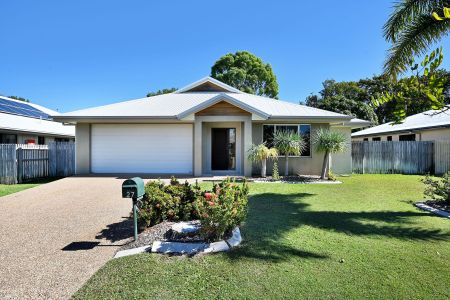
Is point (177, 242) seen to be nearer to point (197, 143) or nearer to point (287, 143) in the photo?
point (197, 143)

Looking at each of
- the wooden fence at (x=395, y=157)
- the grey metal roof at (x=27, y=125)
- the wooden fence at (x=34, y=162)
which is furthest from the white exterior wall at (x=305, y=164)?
the grey metal roof at (x=27, y=125)

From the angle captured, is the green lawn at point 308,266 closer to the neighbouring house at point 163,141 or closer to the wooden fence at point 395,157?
the neighbouring house at point 163,141

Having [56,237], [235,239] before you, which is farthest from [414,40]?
[56,237]

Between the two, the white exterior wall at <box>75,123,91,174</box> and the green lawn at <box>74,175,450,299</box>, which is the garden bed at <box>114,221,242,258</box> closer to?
the green lawn at <box>74,175,450,299</box>

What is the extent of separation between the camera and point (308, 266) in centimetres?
410

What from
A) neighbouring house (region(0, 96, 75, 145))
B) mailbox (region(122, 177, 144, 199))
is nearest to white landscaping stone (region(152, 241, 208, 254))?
mailbox (region(122, 177, 144, 199))

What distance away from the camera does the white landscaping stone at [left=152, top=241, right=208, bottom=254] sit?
15.2 ft

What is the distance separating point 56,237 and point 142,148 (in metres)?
10.0

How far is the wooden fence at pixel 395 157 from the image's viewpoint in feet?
55.5

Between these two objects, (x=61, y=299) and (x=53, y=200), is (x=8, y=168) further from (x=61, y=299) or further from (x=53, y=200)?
(x=61, y=299)

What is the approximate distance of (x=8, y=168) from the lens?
1360 cm

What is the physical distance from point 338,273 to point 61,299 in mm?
3647

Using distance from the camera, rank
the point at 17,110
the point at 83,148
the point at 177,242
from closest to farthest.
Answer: the point at 177,242
the point at 83,148
the point at 17,110

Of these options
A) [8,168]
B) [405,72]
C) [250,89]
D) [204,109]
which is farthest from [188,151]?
[250,89]
